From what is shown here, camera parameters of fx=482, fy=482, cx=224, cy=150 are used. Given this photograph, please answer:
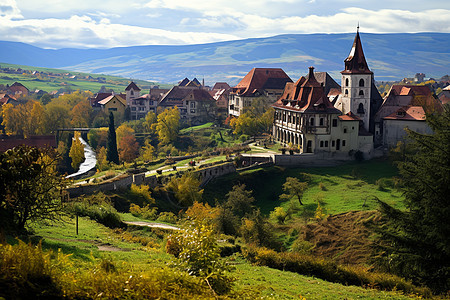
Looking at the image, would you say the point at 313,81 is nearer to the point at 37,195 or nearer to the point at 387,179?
the point at 387,179

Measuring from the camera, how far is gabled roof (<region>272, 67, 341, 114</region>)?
71.5 metres

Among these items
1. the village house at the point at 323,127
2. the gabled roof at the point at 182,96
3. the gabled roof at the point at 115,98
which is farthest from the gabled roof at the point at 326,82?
the gabled roof at the point at 115,98

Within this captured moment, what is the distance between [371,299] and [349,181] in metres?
42.3

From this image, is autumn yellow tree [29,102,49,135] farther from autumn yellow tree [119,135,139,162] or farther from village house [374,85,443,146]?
village house [374,85,443,146]

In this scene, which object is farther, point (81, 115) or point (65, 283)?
point (81, 115)

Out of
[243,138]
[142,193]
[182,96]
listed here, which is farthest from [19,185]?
[182,96]

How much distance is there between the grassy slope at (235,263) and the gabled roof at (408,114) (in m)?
53.0

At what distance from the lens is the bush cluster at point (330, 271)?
23562 mm

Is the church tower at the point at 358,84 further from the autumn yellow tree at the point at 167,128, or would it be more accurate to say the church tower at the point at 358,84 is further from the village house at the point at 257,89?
the autumn yellow tree at the point at 167,128

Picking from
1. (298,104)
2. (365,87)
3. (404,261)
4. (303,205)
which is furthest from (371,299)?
(365,87)

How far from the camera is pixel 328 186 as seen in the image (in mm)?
60406

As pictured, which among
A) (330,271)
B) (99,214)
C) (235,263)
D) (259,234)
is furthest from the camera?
(259,234)

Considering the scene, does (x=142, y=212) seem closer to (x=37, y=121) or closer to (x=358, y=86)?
(x=358, y=86)

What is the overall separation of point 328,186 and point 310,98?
56.6ft
